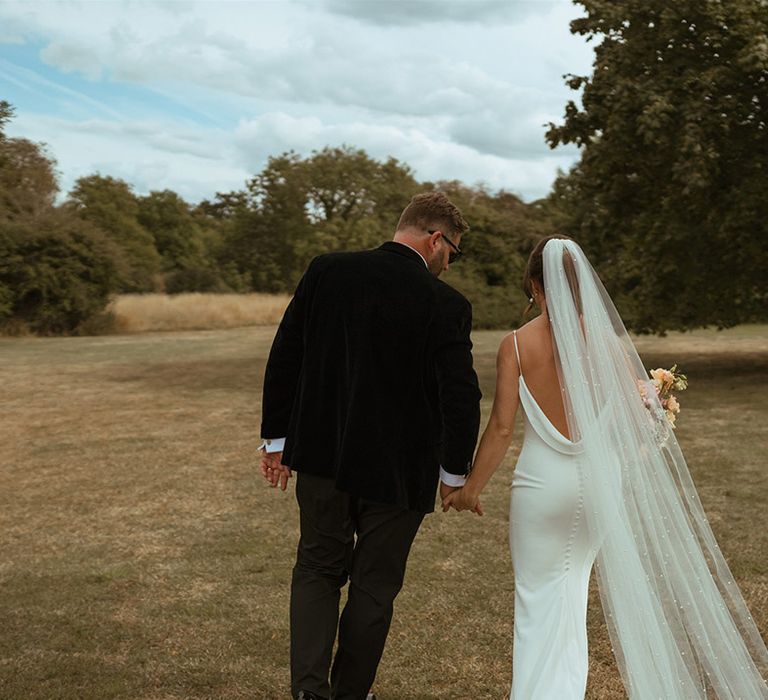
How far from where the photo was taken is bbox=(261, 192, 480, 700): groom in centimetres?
381

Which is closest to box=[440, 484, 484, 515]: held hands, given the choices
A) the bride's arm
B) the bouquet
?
the bride's arm

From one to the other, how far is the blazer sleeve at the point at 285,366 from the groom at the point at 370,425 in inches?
0.6

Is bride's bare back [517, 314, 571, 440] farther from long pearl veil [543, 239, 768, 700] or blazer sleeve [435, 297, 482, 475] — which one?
blazer sleeve [435, 297, 482, 475]

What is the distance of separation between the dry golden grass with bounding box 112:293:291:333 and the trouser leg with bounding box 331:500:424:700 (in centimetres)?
3510

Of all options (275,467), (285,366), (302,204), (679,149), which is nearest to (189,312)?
(302,204)

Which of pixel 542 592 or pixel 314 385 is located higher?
pixel 314 385

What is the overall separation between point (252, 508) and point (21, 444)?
512 centimetres

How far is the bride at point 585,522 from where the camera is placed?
12.3 feet

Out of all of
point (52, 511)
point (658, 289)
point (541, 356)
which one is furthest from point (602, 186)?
point (541, 356)

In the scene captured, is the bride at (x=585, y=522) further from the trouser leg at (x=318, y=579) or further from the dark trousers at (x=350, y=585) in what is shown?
the trouser leg at (x=318, y=579)

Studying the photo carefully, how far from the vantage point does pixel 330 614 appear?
392 centimetres

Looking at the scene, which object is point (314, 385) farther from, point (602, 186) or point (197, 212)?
point (197, 212)

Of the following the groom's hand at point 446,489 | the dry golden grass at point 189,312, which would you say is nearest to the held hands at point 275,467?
the groom's hand at point 446,489

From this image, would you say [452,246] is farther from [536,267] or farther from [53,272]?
[53,272]
